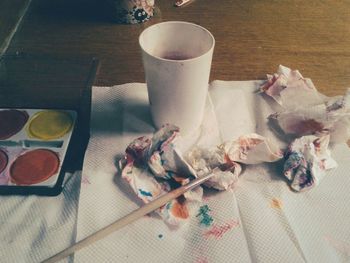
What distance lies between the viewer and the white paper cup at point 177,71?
440 mm

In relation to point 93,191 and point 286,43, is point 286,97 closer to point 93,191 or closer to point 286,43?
point 286,43

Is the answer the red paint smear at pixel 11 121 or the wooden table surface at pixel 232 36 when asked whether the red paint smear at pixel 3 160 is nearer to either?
the red paint smear at pixel 11 121

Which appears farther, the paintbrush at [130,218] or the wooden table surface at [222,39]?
the wooden table surface at [222,39]

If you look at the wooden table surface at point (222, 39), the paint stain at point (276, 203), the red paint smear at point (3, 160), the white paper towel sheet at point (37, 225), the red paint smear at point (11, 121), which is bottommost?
the white paper towel sheet at point (37, 225)

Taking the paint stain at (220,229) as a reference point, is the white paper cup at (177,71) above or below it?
above

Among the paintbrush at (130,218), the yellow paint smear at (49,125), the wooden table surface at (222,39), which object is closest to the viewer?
the paintbrush at (130,218)

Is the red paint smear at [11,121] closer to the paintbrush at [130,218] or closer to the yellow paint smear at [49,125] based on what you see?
the yellow paint smear at [49,125]

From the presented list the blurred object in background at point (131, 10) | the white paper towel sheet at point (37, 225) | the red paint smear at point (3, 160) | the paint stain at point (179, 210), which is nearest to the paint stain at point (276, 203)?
the paint stain at point (179, 210)

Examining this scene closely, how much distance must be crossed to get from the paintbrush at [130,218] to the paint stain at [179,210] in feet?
0.04

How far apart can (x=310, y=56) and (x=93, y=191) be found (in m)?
0.47

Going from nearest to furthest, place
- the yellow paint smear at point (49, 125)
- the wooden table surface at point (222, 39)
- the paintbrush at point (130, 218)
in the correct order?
the paintbrush at point (130, 218), the yellow paint smear at point (49, 125), the wooden table surface at point (222, 39)

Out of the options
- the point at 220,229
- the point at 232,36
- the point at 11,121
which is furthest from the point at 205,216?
the point at 232,36

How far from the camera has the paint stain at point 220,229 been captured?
0.40 m

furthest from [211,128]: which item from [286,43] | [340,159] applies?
[286,43]
